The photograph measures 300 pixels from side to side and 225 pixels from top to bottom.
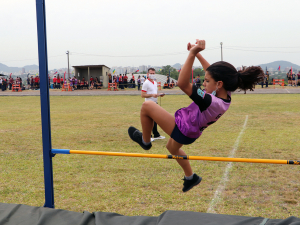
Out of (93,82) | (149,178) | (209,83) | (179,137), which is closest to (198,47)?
(209,83)

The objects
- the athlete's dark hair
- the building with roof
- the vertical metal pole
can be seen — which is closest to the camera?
the athlete's dark hair

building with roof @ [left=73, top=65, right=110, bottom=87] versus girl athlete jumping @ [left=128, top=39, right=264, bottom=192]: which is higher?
building with roof @ [left=73, top=65, right=110, bottom=87]

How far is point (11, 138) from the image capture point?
8.15m

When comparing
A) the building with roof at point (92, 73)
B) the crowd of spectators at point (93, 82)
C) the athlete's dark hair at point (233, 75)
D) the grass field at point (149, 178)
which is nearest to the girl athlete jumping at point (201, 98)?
the athlete's dark hair at point (233, 75)

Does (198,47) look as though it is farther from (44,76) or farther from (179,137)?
(44,76)

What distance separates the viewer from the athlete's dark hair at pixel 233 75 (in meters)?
2.83

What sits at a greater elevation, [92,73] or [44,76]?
[92,73]

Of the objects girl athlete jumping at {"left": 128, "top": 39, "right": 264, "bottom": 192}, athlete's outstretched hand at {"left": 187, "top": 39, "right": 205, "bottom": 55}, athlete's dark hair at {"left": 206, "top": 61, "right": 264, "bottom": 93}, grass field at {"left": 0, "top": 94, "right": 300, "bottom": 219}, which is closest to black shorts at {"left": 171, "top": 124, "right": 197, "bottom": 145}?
girl athlete jumping at {"left": 128, "top": 39, "right": 264, "bottom": 192}

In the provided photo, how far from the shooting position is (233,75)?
9.36 feet

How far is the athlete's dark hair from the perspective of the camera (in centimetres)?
283

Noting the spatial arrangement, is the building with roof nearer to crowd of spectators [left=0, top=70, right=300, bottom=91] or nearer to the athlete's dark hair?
crowd of spectators [left=0, top=70, right=300, bottom=91]

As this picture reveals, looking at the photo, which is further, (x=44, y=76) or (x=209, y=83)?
(x=44, y=76)

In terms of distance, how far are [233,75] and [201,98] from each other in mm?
470

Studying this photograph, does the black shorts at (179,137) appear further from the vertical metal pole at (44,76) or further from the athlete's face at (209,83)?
the vertical metal pole at (44,76)
